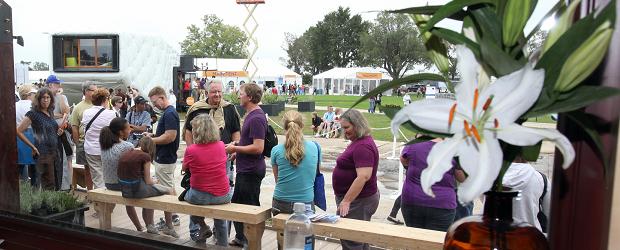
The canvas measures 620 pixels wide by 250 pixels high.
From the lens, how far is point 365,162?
268 cm

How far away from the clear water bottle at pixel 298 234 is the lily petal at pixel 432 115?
0.68 meters

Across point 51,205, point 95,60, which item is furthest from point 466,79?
point 95,60

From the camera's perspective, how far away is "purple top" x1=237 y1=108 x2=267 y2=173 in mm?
3170

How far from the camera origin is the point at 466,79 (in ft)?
2.26

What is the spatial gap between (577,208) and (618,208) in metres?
0.06

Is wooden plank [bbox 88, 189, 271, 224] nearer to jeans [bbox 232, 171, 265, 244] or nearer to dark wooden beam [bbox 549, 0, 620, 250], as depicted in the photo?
jeans [bbox 232, 171, 265, 244]

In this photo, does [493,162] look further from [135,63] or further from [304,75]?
[304,75]

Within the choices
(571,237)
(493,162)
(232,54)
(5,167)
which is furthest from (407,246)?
(232,54)

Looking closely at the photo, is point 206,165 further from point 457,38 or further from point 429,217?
point 457,38

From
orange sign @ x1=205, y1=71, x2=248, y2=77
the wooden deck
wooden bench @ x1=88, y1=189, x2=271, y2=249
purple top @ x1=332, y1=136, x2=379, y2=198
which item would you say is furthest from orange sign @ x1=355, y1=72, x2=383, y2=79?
purple top @ x1=332, y1=136, x2=379, y2=198

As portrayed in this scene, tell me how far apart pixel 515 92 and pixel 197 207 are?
8.80ft

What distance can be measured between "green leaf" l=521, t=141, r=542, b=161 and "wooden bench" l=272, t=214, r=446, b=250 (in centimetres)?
163

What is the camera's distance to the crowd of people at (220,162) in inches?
104

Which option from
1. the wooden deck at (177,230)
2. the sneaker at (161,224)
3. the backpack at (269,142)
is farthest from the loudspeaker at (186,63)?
the backpack at (269,142)
